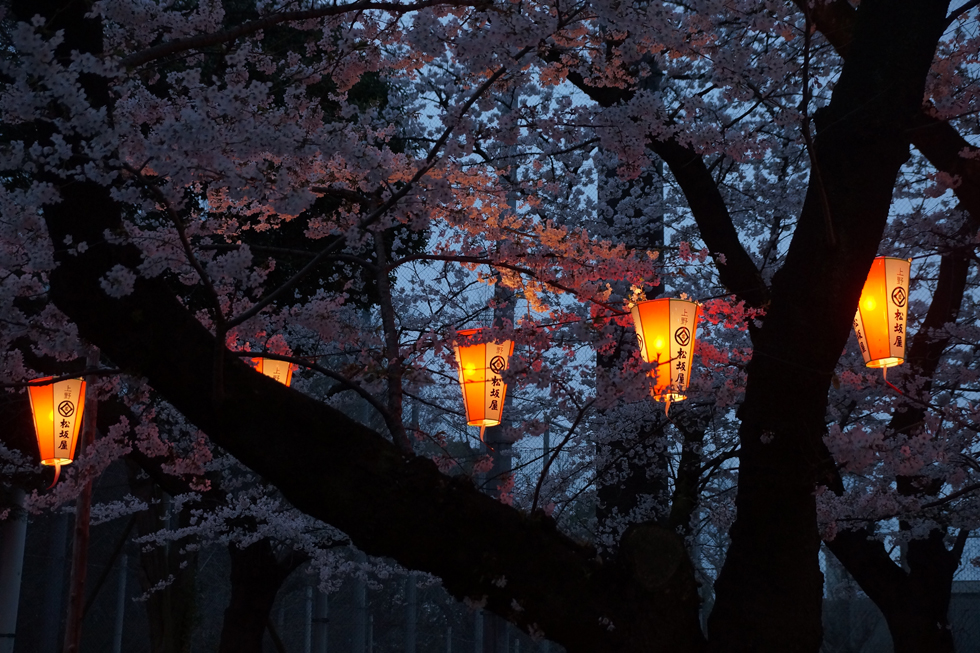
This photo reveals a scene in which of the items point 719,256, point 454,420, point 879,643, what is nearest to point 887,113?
point 719,256

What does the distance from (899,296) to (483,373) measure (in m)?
2.48

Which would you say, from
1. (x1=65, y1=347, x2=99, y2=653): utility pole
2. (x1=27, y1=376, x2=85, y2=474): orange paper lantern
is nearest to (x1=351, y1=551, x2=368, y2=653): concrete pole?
(x1=65, y1=347, x2=99, y2=653): utility pole

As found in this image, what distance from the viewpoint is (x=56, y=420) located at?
531cm

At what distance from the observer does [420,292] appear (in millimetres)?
10812

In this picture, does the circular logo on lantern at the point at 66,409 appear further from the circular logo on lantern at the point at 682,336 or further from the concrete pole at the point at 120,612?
the concrete pole at the point at 120,612

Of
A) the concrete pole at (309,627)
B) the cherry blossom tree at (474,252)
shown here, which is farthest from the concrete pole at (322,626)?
the cherry blossom tree at (474,252)

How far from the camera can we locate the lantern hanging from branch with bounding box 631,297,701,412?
178 inches

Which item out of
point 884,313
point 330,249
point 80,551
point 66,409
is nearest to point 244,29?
point 330,249

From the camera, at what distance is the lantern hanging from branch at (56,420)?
5.30m

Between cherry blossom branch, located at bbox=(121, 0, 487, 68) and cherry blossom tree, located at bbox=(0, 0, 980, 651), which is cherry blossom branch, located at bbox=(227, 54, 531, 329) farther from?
cherry blossom branch, located at bbox=(121, 0, 487, 68)

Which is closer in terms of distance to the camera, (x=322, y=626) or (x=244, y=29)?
(x=244, y=29)

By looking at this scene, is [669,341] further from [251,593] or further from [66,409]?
[251,593]

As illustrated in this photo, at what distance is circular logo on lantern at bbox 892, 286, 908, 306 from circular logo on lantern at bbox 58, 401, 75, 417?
5.27 m

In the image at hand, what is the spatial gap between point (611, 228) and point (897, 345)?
6.17 m
